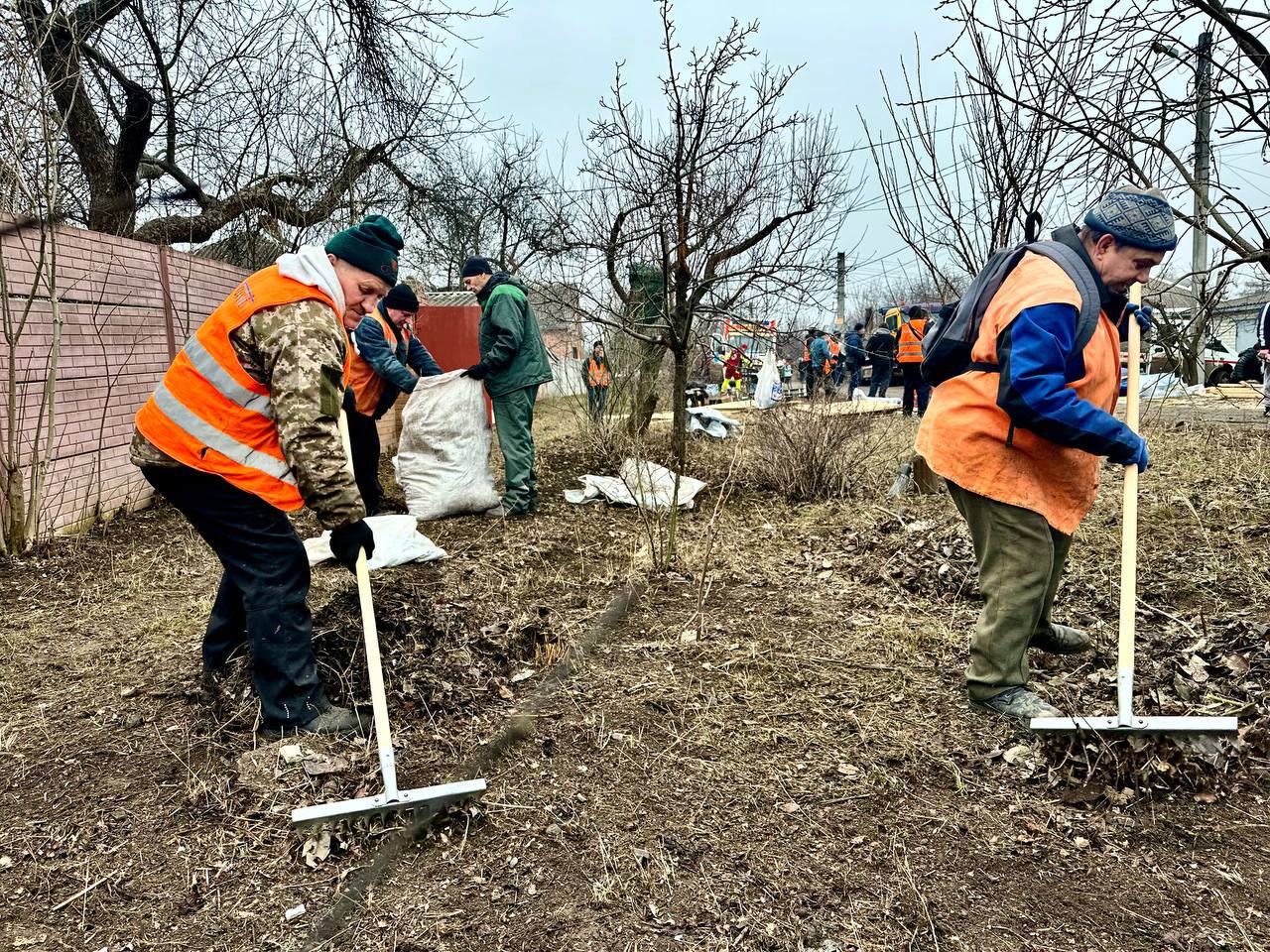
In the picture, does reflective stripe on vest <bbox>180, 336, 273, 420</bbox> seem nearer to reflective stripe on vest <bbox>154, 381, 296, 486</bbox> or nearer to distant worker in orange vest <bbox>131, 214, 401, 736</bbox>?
distant worker in orange vest <bbox>131, 214, 401, 736</bbox>

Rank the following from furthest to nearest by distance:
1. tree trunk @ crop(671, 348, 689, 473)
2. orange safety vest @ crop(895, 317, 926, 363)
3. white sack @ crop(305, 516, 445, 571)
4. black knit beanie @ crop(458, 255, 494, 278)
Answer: orange safety vest @ crop(895, 317, 926, 363) → tree trunk @ crop(671, 348, 689, 473) → black knit beanie @ crop(458, 255, 494, 278) → white sack @ crop(305, 516, 445, 571)

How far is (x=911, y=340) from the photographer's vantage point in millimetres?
11164

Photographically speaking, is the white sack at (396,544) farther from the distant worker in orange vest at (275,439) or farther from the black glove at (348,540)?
the black glove at (348,540)

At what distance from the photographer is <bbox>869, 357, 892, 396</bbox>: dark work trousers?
13.0 meters

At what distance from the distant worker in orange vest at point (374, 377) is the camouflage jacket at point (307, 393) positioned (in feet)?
7.88

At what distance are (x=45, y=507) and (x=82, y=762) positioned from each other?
125 inches

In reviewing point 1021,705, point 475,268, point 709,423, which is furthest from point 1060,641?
point 709,423

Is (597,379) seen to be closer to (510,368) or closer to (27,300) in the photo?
(510,368)

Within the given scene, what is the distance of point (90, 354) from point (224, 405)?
3933mm

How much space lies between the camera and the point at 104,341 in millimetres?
5570

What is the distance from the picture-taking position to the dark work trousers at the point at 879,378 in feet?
42.7

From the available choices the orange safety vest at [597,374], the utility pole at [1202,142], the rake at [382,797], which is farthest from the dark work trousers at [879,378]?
the rake at [382,797]

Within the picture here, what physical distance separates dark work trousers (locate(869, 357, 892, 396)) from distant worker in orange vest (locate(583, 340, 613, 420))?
570 cm

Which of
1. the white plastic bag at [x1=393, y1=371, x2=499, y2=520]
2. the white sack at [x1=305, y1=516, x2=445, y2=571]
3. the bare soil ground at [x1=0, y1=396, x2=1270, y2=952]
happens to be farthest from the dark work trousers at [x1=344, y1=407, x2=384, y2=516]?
the bare soil ground at [x1=0, y1=396, x2=1270, y2=952]
